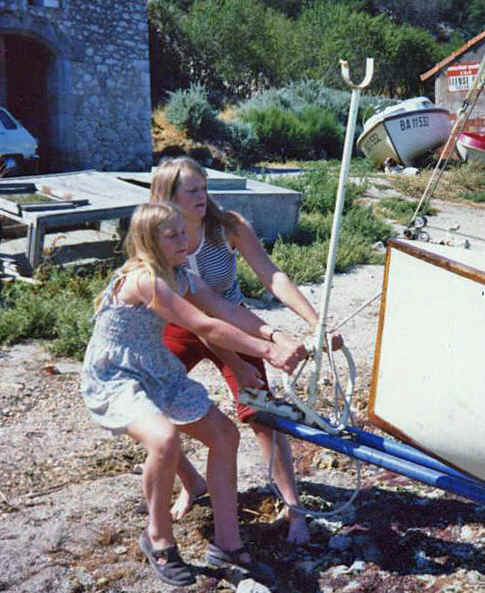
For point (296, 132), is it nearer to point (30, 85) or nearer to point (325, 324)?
point (30, 85)

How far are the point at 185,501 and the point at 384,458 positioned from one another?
3.17ft

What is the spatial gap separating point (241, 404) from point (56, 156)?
41.4 feet

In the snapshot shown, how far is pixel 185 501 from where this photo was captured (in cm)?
307

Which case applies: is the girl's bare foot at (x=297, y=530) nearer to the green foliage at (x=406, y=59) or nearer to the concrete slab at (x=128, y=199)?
the concrete slab at (x=128, y=199)

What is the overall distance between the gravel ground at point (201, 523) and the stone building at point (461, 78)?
1614 centimetres

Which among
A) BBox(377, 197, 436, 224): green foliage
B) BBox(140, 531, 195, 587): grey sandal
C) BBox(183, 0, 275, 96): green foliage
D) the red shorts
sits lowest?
BBox(377, 197, 436, 224): green foliage

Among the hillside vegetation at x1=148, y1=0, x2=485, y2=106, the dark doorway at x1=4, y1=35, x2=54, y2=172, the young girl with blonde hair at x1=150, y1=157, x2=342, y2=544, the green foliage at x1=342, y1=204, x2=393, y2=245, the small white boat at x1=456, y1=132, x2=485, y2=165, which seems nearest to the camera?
the young girl with blonde hair at x1=150, y1=157, x2=342, y2=544

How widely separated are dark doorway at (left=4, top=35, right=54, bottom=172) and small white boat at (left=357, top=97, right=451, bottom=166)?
6.93 meters

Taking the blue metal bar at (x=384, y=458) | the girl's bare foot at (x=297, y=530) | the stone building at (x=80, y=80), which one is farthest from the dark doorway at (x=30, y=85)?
the blue metal bar at (x=384, y=458)

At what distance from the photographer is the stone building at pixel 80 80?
1357 centimetres

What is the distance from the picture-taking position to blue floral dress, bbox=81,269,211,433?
2566 mm

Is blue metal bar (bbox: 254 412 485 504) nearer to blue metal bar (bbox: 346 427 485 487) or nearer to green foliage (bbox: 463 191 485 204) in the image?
blue metal bar (bbox: 346 427 485 487)

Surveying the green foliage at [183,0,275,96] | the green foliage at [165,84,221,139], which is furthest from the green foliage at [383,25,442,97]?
the green foliage at [165,84,221,139]

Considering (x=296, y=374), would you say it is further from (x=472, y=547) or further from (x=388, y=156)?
(x=388, y=156)
